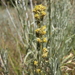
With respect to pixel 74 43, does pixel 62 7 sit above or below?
above

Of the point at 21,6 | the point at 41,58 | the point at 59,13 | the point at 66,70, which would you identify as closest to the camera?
the point at 41,58

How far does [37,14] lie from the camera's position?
1.28 m

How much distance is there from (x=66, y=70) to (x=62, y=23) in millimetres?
750

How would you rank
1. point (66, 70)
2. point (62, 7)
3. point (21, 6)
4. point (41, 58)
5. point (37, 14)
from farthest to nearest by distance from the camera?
point (62, 7) → point (66, 70) → point (21, 6) → point (41, 58) → point (37, 14)

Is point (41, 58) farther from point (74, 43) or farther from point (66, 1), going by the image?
point (66, 1)

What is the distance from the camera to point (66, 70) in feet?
6.68

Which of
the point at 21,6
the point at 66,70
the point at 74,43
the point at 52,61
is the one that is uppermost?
the point at 21,6

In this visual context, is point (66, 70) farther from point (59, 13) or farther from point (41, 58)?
point (59, 13)

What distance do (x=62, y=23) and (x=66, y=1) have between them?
42cm

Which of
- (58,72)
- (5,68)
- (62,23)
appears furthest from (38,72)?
(62,23)

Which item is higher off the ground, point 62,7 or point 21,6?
point 21,6

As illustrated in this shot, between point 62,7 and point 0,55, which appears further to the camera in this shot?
point 62,7

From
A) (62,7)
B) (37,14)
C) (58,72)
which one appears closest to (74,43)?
(62,7)

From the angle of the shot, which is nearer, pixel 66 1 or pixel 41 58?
pixel 41 58
